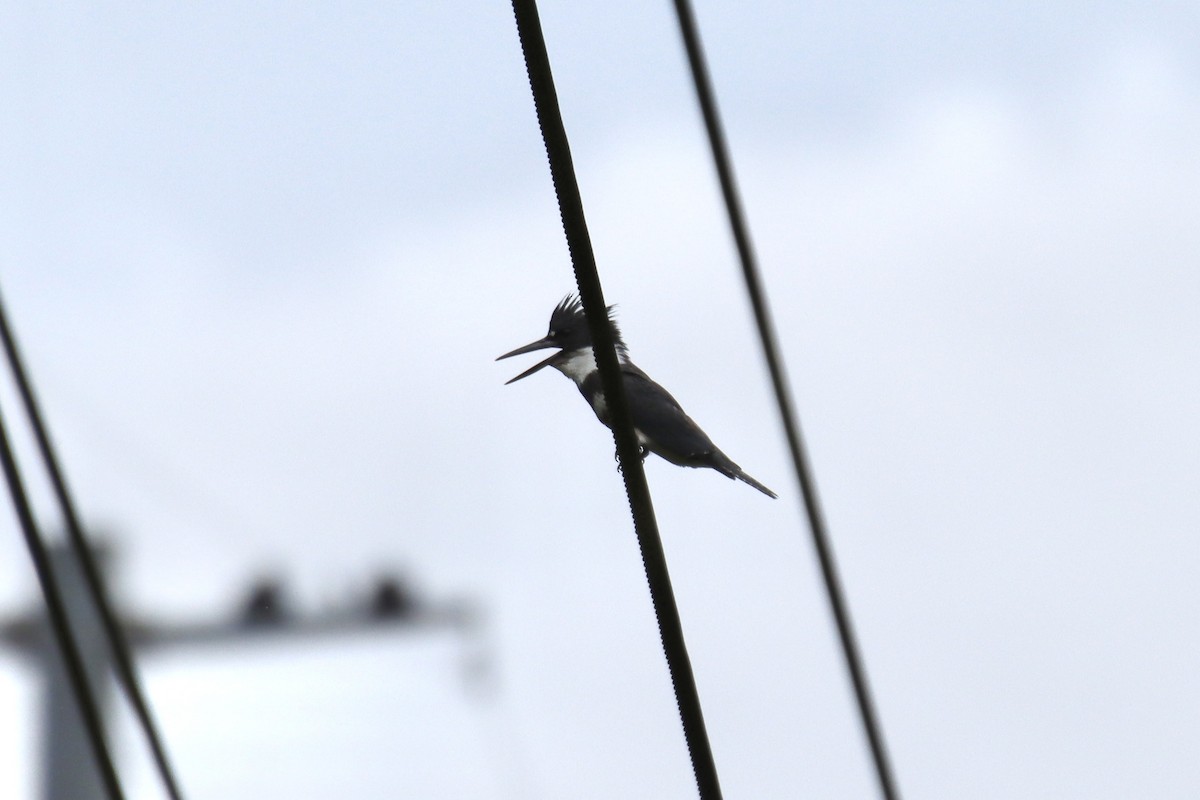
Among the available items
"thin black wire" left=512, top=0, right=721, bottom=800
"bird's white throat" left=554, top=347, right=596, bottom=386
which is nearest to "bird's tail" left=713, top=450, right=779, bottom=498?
"bird's white throat" left=554, top=347, right=596, bottom=386

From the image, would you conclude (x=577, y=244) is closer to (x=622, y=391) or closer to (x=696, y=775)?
(x=622, y=391)

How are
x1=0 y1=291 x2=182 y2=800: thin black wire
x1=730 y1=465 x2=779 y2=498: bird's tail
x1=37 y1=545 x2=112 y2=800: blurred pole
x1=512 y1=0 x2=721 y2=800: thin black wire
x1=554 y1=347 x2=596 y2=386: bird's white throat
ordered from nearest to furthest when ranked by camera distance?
x1=512 y1=0 x2=721 y2=800: thin black wire
x1=0 y1=291 x2=182 y2=800: thin black wire
x1=730 y1=465 x2=779 y2=498: bird's tail
x1=554 y1=347 x2=596 y2=386: bird's white throat
x1=37 y1=545 x2=112 y2=800: blurred pole

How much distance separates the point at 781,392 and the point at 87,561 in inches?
69.6

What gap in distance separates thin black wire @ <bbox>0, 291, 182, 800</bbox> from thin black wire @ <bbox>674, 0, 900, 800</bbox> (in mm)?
1478

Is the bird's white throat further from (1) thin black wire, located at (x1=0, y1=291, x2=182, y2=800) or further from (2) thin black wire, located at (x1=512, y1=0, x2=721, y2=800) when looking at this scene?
(2) thin black wire, located at (x1=512, y1=0, x2=721, y2=800)

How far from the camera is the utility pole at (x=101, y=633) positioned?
561 inches

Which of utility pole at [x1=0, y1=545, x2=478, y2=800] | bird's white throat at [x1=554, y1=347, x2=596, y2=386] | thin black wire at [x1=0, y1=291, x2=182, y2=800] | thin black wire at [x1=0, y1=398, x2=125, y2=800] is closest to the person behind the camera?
thin black wire at [x1=0, y1=398, x2=125, y2=800]

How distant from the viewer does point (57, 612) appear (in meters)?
2.57

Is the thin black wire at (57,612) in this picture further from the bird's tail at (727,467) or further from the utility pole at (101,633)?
the utility pole at (101,633)

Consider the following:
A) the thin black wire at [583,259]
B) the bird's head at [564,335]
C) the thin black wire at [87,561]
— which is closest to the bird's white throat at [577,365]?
the bird's head at [564,335]

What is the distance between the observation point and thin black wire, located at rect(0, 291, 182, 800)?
117 inches

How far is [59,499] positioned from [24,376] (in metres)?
0.30

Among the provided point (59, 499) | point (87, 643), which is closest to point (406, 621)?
point (87, 643)

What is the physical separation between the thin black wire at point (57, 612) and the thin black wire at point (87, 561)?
509mm
